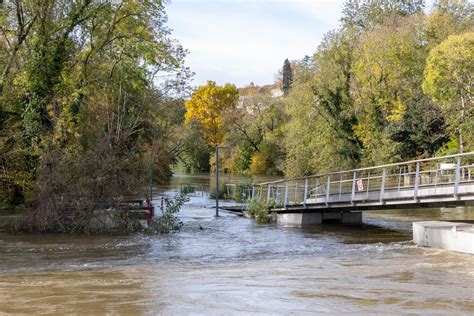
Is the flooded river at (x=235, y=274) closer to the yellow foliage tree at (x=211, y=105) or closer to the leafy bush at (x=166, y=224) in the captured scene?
the leafy bush at (x=166, y=224)

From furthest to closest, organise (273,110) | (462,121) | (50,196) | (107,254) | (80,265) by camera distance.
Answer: (273,110) < (462,121) < (50,196) < (107,254) < (80,265)

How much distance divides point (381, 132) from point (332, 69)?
258 inches

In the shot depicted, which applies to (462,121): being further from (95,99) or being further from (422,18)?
(95,99)

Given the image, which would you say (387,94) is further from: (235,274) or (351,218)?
(235,274)

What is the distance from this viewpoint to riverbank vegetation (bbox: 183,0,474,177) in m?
36.8

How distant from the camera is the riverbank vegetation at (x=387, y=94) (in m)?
36.8

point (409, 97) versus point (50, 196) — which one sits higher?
point (409, 97)

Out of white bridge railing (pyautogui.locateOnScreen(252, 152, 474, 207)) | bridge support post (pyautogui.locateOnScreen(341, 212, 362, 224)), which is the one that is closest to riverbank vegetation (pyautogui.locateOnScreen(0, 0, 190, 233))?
white bridge railing (pyautogui.locateOnScreen(252, 152, 474, 207))

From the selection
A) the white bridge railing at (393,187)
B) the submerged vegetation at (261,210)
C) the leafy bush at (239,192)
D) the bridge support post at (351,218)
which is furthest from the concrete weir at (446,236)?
the leafy bush at (239,192)

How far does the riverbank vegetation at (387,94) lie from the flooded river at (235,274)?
57.2ft

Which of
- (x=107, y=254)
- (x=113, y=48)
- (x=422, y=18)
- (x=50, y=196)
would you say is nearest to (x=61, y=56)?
(x=113, y=48)

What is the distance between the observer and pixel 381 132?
42844mm

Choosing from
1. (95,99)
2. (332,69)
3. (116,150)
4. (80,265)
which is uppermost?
(332,69)

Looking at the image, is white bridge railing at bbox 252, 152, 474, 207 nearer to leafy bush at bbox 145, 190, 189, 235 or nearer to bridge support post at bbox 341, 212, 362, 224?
bridge support post at bbox 341, 212, 362, 224
